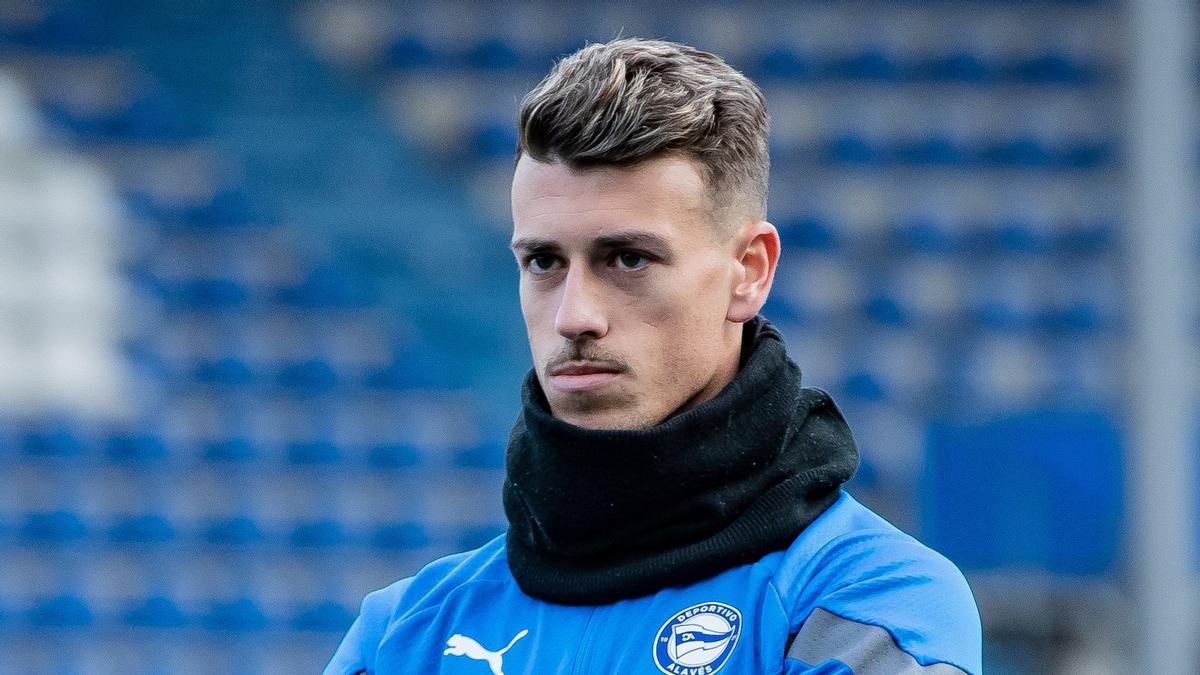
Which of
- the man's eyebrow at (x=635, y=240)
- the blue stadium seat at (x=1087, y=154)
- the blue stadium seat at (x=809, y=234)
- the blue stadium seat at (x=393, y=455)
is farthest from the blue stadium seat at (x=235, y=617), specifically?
the man's eyebrow at (x=635, y=240)

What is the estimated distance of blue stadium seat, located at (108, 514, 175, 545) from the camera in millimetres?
7312

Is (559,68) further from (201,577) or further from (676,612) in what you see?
(201,577)

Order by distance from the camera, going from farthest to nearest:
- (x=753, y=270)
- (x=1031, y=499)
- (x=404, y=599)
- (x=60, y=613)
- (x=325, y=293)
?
(x=325, y=293) → (x=60, y=613) → (x=1031, y=499) → (x=404, y=599) → (x=753, y=270)

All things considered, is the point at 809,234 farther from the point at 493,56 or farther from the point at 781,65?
the point at 493,56

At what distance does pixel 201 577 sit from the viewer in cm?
726

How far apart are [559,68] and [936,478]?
4160 millimetres

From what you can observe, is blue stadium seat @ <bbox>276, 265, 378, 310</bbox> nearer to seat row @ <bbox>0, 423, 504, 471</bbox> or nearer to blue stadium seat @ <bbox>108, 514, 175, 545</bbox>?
seat row @ <bbox>0, 423, 504, 471</bbox>

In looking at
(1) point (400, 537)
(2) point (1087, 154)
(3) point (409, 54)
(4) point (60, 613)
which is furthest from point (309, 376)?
(2) point (1087, 154)

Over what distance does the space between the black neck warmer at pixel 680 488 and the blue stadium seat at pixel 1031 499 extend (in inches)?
155

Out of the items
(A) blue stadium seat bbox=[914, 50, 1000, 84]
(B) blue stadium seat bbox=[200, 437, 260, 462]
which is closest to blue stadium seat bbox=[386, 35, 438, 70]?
(B) blue stadium seat bbox=[200, 437, 260, 462]

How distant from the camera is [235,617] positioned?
7.18 m

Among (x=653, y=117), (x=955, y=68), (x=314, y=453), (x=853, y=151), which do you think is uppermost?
(x=653, y=117)

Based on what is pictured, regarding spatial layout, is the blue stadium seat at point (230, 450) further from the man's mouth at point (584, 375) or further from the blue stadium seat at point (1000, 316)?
the man's mouth at point (584, 375)

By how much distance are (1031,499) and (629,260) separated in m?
4.11
